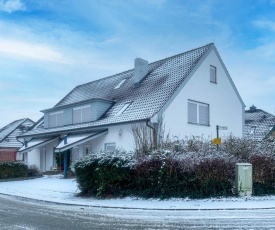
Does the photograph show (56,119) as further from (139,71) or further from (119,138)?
(119,138)

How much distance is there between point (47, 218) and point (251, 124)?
3000 centimetres

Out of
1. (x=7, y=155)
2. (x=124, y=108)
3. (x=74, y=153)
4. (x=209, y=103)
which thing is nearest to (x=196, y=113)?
(x=209, y=103)

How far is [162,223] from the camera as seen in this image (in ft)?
30.8

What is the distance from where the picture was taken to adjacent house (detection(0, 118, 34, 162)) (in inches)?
1572

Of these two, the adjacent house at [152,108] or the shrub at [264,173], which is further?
the adjacent house at [152,108]

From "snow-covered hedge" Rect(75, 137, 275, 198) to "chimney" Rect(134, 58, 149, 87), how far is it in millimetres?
12711

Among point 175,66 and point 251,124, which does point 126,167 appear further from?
point 251,124

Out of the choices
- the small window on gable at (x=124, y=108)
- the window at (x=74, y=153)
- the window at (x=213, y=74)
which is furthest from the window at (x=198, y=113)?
the window at (x=74, y=153)

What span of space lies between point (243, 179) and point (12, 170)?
16.8 metres

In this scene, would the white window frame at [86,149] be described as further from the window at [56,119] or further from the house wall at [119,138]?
the window at [56,119]

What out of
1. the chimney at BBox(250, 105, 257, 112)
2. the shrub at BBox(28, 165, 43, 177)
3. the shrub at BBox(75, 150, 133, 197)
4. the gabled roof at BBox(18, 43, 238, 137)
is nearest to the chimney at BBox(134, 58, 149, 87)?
the gabled roof at BBox(18, 43, 238, 137)

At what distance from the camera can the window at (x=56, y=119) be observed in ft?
100

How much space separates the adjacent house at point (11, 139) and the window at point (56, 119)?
6875 mm

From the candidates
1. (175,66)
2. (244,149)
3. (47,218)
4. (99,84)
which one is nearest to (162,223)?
(47,218)
